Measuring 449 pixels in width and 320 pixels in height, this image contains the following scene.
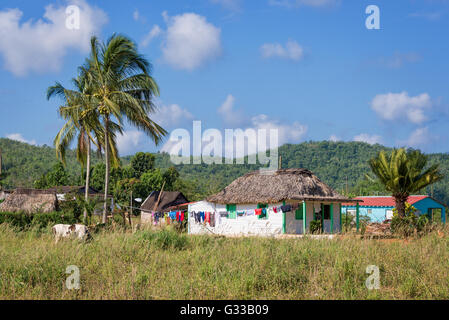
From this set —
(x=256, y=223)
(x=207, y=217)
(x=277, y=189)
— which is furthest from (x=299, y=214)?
(x=207, y=217)

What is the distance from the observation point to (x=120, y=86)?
2380 centimetres

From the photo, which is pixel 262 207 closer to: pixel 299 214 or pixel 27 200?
pixel 299 214

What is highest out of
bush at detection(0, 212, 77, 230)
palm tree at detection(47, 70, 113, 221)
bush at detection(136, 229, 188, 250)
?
palm tree at detection(47, 70, 113, 221)

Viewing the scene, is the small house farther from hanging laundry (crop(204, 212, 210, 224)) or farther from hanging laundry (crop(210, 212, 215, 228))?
hanging laundry (crop(204, 212, 210, 224))

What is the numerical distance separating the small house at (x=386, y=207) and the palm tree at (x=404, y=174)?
1441 centimetres

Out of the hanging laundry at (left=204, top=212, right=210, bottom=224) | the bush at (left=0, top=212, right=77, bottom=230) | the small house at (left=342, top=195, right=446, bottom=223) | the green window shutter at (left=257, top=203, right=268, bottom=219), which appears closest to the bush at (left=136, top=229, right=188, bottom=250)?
the bush at (left=0, top=212, right=77, bottom=230)

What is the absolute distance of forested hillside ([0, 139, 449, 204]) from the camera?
73.7 m

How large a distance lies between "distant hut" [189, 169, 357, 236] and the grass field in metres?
13.0

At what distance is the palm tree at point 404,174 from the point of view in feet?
72.3

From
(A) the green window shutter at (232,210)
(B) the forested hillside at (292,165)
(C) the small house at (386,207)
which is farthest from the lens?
(B) the forested hillside at (292,165)

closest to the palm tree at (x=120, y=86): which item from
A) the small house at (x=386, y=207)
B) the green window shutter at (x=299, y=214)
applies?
the green window shutter at (x=299, y=214)

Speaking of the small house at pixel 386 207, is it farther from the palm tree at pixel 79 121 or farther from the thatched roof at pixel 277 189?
the palm tree at pixel 79 121

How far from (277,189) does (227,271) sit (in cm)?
1702
